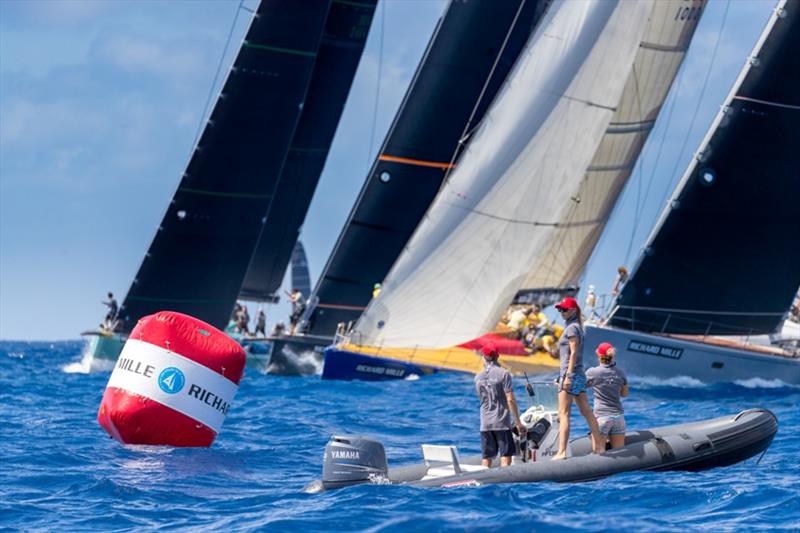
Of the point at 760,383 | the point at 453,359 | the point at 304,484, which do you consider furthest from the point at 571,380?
the point at 453,359

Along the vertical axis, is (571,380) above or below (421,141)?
below

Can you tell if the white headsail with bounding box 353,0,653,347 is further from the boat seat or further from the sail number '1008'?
the boat seat

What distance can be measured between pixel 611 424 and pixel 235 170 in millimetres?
17518

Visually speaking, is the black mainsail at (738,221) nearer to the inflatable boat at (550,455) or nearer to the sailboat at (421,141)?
the sailboat at (421,141)

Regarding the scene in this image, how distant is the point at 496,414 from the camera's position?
12.4 metres

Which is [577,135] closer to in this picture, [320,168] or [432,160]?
[432,160]

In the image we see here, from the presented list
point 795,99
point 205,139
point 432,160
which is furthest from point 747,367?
point 205,139

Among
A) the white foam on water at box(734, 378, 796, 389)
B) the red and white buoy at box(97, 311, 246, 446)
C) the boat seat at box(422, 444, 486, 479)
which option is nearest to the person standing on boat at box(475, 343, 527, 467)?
the boat seat at box(422, 444, 486, 479)

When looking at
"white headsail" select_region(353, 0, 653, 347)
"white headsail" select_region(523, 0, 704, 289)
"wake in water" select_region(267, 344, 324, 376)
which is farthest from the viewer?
"wake in water" select_region(267, 344, 324, 376)

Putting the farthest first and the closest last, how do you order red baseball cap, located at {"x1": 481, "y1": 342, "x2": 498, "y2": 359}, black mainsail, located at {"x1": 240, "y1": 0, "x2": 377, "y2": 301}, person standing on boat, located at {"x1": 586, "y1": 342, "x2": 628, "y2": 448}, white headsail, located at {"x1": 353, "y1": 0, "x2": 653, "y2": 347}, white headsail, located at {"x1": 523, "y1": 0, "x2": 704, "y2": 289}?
black mainsail, located at {"x1": 240, "y1": 0, "x2": 377, "y2": 301}, white headsail, located at {"x1": 523, "y1": 0, "x2": 704, "y2": 289}, white headsail, located at {"x1": 353, "y1": 0, "x2": 653, "y2": 347}, person standing on boat, located at {"x1": 586, "y1": 342, "x2": 628, "y2": 448}, red baseball cap, located at {"x1": 481, "y1": 342, "x2": 498, "y2": 359}

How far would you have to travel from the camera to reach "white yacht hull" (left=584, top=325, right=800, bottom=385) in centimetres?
2344

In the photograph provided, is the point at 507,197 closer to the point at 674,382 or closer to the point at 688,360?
the point at 688,360

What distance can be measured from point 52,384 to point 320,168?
33.1 feet

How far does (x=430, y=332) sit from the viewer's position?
83.3ft
